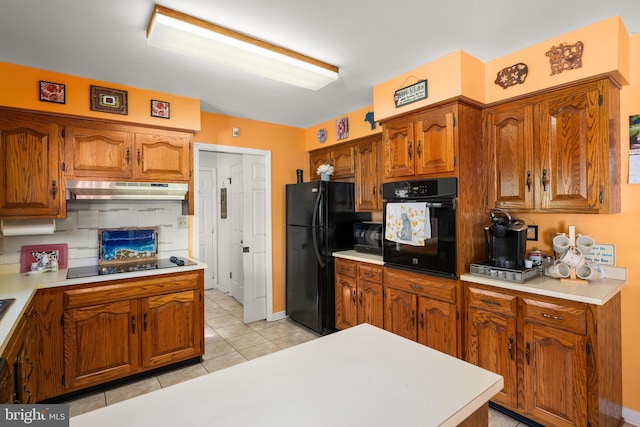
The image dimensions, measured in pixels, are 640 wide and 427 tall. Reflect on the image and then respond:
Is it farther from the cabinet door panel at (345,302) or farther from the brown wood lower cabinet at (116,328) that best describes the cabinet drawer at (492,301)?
the brown wood lower cabinet at (116,328)

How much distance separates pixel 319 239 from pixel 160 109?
6.54 feet

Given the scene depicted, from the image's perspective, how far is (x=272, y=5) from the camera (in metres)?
1.74

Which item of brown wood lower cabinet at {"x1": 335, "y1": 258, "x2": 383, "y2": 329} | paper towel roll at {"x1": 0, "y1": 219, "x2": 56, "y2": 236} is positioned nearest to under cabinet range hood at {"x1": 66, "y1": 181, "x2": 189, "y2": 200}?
paper towel roll at {"x1": 0, "y1": 219, "x2": 56, "y2": 236}

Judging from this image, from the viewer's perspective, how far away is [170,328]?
9.20ft

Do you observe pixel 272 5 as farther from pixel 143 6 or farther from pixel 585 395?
pixel 585 395

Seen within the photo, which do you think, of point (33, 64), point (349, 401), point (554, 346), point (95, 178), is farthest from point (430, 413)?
point (33, 64)

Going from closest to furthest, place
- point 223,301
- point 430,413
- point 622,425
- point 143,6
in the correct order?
point 430,413 < point 143,6 < point 622,425 < point 223,301

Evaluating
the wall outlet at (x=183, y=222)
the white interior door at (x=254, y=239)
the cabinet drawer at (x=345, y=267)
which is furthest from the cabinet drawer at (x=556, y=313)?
the wall outlet at (x=183, y=222)

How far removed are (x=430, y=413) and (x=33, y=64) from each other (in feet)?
10.8

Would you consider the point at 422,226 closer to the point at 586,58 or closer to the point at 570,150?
the point at 570,150

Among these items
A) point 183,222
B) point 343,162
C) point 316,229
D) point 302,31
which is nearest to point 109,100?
point 183,222

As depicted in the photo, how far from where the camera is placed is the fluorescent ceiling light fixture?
180 centimetres

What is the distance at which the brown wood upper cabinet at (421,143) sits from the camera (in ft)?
7.79

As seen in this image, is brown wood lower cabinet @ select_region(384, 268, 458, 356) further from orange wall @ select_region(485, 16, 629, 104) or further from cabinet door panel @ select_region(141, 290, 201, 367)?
cabinet door panel @ select_region(141, 290, 201, 367)
